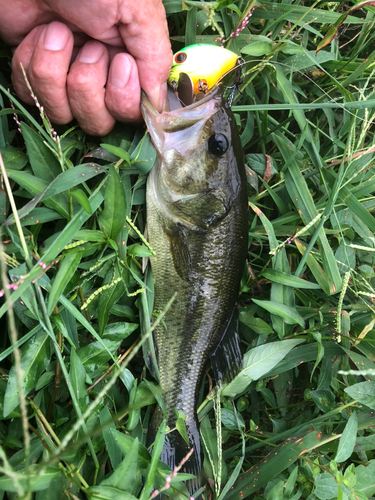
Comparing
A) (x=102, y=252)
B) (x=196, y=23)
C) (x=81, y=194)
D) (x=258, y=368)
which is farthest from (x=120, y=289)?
(x=196, y=23)

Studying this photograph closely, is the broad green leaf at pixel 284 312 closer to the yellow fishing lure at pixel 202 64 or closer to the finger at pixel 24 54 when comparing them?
the yellow fishing lure at pixel 202 64

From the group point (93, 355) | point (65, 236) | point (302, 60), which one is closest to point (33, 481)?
point (93, 355)

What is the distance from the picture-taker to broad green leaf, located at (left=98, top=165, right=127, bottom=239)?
154cm

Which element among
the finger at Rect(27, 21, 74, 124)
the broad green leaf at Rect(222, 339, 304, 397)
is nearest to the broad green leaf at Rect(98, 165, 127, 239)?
the finger at Rect(27, 21, 74, 124)

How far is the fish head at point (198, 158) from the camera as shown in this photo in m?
1.77

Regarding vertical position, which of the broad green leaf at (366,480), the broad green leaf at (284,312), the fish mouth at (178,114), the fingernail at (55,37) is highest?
the fingernail at (55,37)

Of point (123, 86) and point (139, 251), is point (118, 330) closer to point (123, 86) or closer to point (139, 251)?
point (139, 251)

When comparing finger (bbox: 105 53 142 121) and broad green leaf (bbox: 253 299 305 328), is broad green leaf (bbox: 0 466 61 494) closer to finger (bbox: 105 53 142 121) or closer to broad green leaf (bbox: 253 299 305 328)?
broad green leaf (bbox: 253 299 305 328)

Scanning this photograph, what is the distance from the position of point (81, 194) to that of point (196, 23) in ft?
4.21

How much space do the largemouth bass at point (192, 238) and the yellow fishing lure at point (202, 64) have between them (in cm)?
16

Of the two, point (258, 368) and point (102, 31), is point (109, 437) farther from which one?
point (102, 31)

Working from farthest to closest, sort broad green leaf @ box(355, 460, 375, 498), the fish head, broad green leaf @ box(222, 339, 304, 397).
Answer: broad green leaf @ box(222, 339, 304, 397)
broad green leaf @ box(355, 460, 375, 498)
the fish head

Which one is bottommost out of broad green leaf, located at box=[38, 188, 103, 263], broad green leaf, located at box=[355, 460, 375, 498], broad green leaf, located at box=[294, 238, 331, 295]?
broad green leaf, located at box=[355, 460, 375, 498]

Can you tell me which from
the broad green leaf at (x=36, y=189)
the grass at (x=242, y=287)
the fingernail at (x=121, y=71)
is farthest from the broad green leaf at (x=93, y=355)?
the fingernail at (x=121, y=71)
